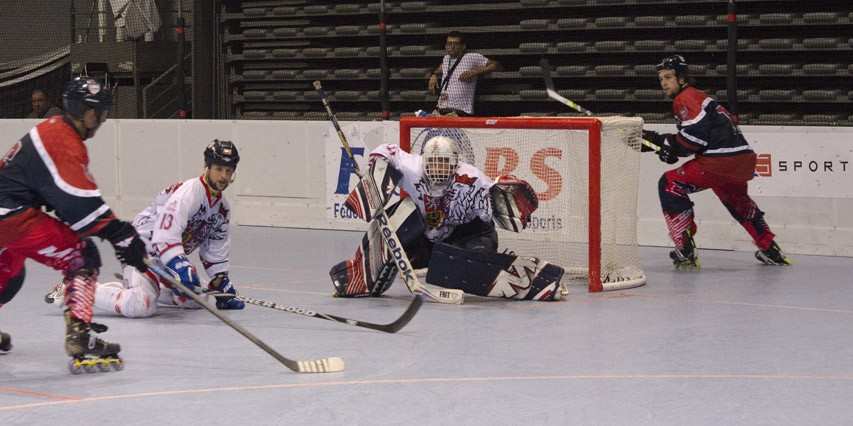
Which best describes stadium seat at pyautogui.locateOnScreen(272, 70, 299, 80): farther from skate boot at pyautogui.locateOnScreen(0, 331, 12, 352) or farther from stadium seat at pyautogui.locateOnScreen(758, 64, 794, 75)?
skate boot at pyautogui.locateOnScreen(0, 331, 12, 352)

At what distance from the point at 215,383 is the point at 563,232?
12.0 ft

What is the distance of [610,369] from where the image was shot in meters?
5.12

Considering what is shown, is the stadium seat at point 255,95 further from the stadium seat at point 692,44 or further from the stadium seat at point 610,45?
the stadium seat at point 692,44

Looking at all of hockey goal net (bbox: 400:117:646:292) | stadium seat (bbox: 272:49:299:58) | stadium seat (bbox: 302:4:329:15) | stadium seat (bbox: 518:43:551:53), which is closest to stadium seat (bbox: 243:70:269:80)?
stadium seat (bbox: 272:49:299:58)

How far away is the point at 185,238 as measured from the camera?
666 cm

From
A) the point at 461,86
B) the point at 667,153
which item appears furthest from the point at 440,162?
the point at 461,86

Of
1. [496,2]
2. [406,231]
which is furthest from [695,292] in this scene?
[496,2]

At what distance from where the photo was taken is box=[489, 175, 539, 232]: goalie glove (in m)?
7.11

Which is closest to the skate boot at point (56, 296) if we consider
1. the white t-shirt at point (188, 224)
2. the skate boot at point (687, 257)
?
the white t-shirt at point (188, 224)

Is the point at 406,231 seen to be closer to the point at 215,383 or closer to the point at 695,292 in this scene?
the point at 695,292

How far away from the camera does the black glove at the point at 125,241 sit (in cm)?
498

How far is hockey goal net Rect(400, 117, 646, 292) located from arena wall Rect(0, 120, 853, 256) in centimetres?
160

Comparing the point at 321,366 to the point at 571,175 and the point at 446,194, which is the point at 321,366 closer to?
the point at 446,194

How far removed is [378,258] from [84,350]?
7.73 ft
